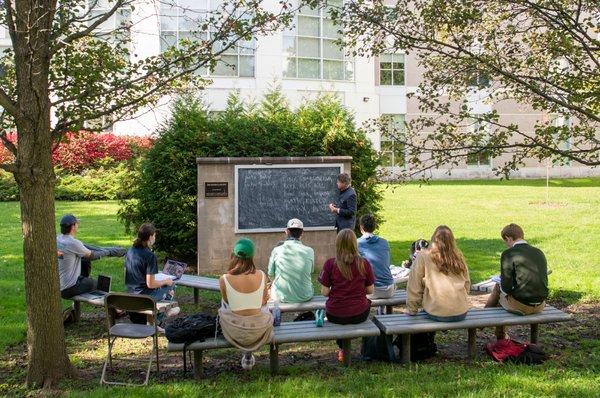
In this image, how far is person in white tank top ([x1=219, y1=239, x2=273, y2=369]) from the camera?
6250mm

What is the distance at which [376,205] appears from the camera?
13.6m

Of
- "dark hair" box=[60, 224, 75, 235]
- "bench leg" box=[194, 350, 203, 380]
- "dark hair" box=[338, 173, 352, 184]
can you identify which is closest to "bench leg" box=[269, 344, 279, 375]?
"bench leg" box=[194, 350, 203, 380]

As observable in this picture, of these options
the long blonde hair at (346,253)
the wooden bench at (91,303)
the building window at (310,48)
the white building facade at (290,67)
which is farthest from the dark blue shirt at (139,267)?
the building window at (310,48)

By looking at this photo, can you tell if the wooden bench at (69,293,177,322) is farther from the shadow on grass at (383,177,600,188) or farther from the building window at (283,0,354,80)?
the shadow on grass at (383,177,600,188)

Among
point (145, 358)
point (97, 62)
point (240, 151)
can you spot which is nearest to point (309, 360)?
point (145, 358)

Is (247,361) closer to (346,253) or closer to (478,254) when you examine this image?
(346,253)

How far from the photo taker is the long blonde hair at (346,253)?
6.86m

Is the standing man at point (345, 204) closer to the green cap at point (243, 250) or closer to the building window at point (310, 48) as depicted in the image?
the green cap at point (243, 250)

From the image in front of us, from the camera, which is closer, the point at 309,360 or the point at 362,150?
the point at 309,360

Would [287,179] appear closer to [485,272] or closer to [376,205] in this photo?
[376,205]

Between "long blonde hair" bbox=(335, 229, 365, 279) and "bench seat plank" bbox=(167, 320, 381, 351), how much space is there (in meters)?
0.52

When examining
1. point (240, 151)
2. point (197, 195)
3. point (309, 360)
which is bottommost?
point (309, 360)

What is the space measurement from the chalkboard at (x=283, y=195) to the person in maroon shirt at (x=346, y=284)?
16.7 feet

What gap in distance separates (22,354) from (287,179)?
5.84m
